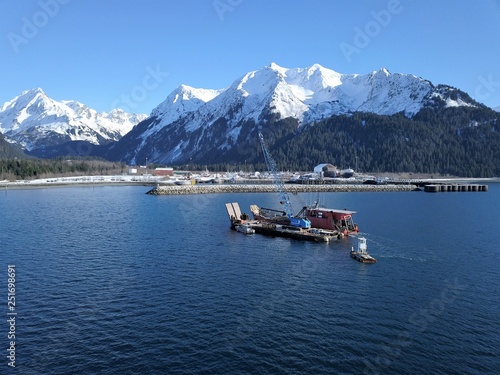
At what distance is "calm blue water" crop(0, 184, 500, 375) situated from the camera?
26656 mm

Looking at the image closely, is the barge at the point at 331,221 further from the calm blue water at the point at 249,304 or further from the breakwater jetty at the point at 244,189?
the breakwater jetty at the point at 244,189

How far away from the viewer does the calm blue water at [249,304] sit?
2666 centimetres

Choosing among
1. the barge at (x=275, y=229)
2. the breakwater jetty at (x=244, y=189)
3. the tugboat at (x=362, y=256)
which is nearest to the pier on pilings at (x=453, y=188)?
the breakwater jetty at (x=244, y=189)

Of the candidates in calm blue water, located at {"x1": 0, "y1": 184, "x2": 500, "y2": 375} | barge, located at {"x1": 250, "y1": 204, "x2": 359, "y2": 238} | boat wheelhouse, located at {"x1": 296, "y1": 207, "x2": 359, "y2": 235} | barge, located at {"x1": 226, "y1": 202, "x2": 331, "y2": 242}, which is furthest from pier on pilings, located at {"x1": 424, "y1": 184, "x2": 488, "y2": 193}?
barge, located at {"x1": 226, "y1": 202, "x2": 331, "y2": 242}

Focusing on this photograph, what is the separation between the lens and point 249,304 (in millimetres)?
35938

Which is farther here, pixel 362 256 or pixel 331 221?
pixel 331 221

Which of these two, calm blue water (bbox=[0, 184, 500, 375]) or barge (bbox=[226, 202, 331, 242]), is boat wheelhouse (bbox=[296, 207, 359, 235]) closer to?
barge (bbox=[226, 202, 331, 242])

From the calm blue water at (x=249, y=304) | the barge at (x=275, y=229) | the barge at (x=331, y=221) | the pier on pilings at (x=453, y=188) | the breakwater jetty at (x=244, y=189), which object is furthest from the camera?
the pier on pilings at (x=453, y=188)

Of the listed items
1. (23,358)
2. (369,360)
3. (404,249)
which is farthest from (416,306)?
(23,358)

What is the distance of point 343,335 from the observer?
98.5 feet

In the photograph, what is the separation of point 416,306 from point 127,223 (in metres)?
59.3

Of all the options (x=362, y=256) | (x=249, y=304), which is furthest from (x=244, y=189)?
(x=249, y=304)

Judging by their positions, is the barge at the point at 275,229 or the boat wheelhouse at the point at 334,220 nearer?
the barge at the point at 275,229

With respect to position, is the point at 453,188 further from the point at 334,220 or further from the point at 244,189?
the point at 334,220
